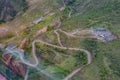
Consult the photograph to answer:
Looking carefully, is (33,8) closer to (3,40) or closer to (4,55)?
(3,40)

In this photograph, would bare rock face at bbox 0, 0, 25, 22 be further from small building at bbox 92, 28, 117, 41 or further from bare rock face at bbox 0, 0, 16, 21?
small building at bbox 92, 28, 117, 41

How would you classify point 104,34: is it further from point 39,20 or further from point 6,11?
point 6,11

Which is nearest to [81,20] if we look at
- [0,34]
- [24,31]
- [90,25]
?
[90,25]

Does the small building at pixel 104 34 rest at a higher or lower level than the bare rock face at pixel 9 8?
lower

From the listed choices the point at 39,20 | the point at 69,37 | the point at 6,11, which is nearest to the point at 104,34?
the point at 69,37

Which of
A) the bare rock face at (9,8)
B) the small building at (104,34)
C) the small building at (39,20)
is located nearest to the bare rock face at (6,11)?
the bare rock face at (9,8)

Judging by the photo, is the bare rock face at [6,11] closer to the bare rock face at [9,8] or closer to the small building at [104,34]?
the bare rock face at [9,8]

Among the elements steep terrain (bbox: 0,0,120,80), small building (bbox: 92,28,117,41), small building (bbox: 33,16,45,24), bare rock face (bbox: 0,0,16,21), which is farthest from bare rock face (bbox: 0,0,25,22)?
small building (bbox: 92,28,117,41)
